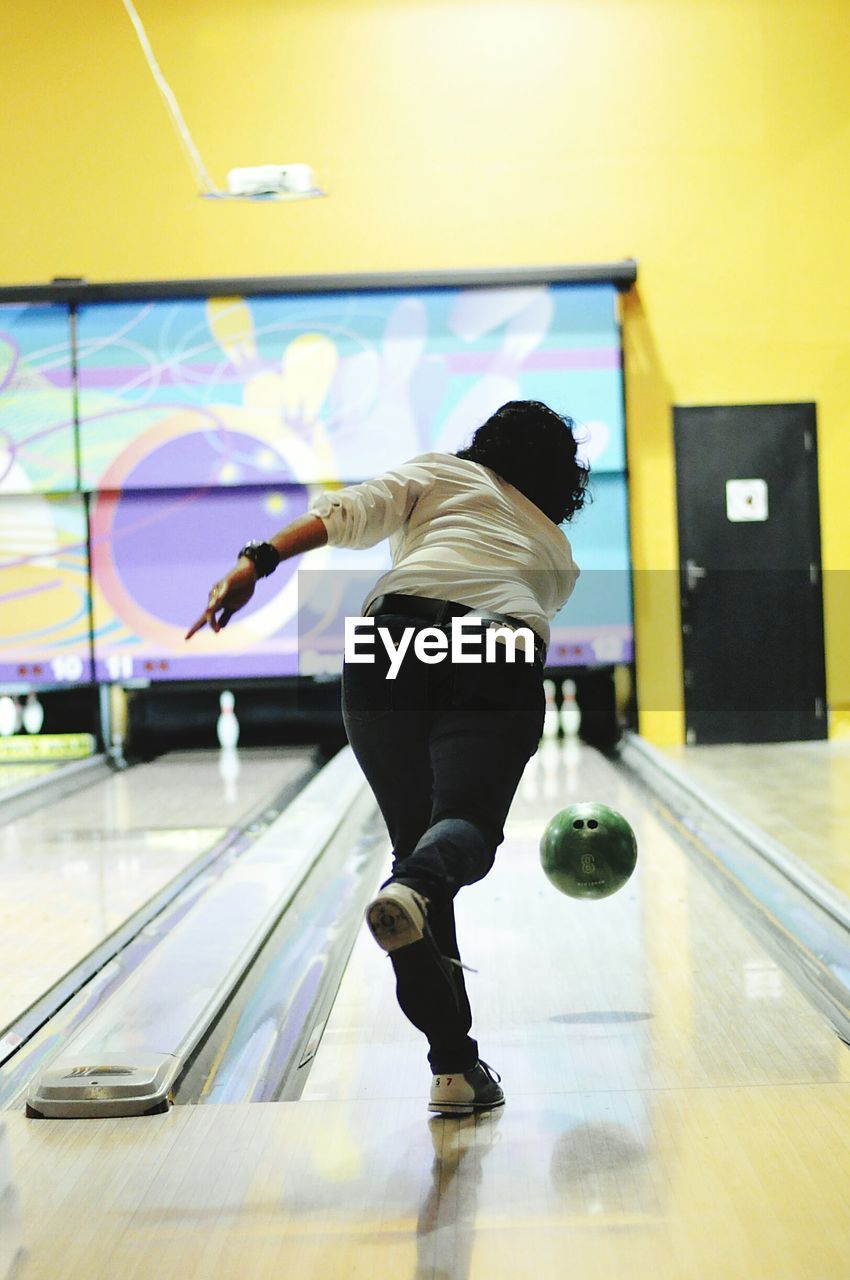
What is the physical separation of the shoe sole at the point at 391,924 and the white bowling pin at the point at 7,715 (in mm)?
5330

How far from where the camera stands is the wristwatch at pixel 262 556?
6.18ft

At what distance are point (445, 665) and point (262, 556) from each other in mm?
297

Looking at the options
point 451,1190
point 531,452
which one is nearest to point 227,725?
point 531,452

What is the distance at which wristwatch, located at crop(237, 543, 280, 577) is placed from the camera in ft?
6.18

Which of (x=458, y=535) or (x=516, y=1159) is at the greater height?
(x=458, y=535)

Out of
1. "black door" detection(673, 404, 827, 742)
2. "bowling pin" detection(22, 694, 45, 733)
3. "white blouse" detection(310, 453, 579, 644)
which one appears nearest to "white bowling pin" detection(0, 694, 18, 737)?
"bowling pin" detection(22, 694, 45, 733)

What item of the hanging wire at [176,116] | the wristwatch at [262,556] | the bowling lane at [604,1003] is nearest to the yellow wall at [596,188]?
the hanging wire at [176,116]

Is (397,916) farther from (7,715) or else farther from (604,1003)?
(7,715)

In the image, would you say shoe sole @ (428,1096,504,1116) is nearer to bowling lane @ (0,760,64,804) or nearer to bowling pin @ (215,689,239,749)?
bowling lane @ (0,760,64,804)

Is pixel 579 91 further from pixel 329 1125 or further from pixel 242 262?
pixel 329 1125

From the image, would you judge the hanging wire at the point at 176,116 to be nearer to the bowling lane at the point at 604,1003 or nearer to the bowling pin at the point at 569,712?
the bowling pin at the point at 569,712

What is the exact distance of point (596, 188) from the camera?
22.5 feet

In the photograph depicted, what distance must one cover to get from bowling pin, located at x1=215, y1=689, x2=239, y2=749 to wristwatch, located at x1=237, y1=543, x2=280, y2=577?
496 cm

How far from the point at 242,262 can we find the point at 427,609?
5.35 metres
